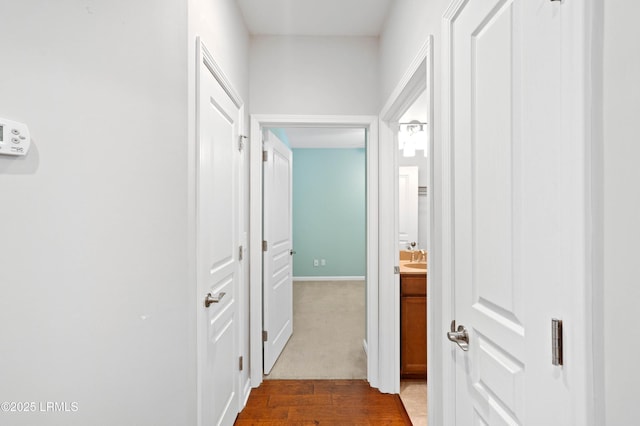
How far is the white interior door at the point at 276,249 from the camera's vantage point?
254cm

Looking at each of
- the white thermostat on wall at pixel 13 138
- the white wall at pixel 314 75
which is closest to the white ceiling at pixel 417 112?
the white wall at pixel 314 75

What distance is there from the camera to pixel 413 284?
2383mm

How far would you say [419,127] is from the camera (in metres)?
3.10

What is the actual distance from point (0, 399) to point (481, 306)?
3.97ft

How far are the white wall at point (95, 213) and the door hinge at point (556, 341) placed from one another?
1.12 metres

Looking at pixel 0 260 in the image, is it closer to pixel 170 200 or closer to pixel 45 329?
pixel 45 329

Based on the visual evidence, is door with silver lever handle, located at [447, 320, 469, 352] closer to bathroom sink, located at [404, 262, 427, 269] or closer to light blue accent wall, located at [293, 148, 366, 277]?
bathroom sink, located at [404, 262, 427, 269]

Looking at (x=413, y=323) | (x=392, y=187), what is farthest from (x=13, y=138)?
(x=413, y=323)

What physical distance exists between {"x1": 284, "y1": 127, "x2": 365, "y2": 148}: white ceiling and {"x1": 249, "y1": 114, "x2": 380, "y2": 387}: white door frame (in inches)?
93.6

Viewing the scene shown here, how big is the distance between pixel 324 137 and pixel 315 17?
311cm

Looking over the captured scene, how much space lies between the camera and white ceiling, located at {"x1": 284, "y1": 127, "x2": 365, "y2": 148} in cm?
497

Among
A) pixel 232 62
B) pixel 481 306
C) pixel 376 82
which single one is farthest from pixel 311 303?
pixel 481 306
